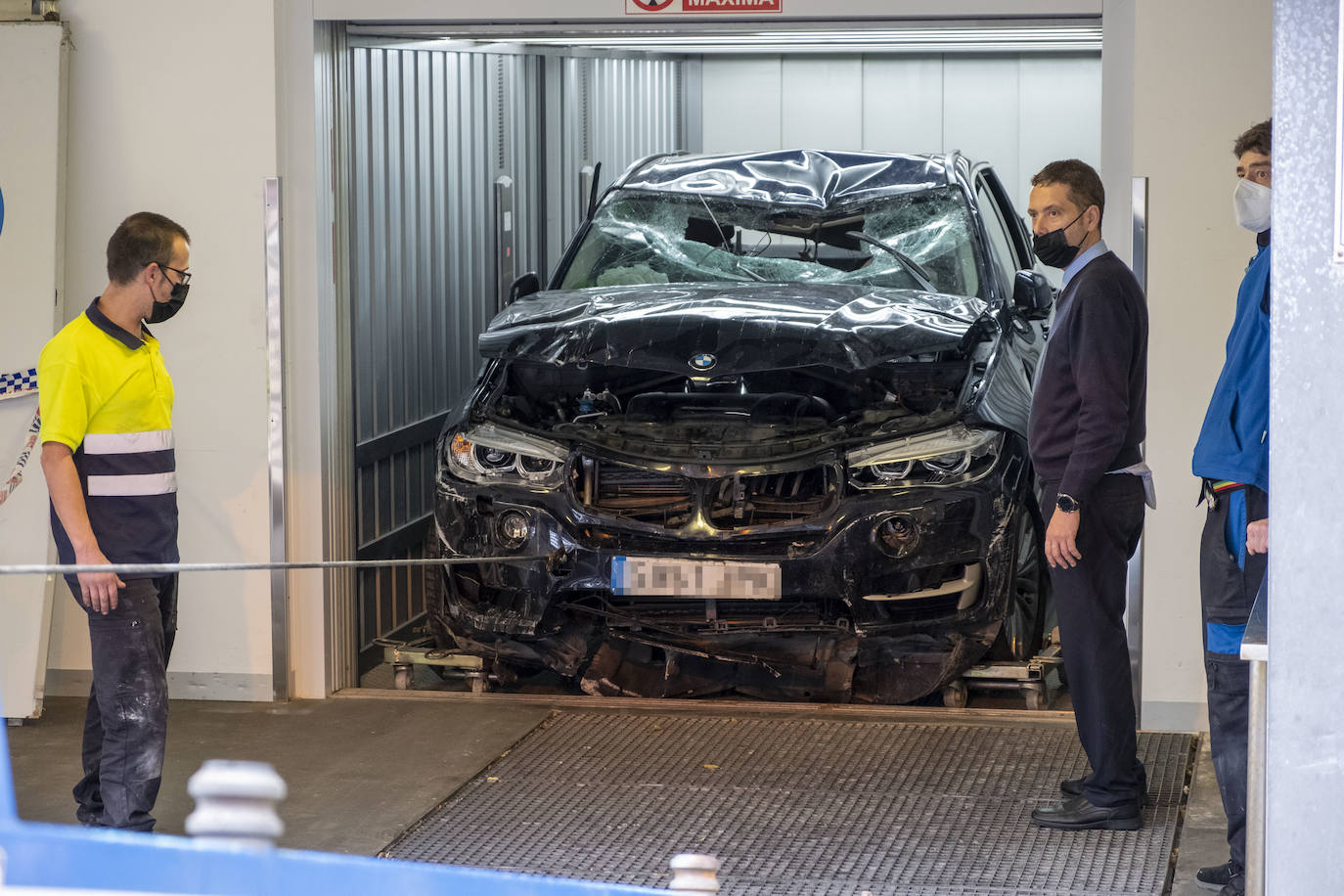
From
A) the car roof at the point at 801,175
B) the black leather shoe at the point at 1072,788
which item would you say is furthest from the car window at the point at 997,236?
the black leather shoe at the point at 1072,788

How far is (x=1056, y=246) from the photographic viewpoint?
4.57 meters

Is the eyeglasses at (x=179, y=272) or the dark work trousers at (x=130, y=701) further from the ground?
the eyeglasses at (x=179, y=272)

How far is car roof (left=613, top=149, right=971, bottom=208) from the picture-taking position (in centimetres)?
704

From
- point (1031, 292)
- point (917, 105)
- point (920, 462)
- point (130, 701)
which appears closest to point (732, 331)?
point (920, 462)

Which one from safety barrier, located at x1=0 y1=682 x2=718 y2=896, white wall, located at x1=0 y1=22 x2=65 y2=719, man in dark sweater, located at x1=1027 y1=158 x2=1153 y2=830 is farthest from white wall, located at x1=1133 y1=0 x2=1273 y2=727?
safety barrier, located at x1=0 y1=682 x2=718 y2=896

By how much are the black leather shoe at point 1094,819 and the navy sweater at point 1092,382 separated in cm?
96

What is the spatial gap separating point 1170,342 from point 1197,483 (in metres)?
0.51

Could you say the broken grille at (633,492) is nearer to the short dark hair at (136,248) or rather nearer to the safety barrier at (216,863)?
the short dark hair at (136,248)

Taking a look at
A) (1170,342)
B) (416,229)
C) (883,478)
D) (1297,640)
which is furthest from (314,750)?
(1297,640)

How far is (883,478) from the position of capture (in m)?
5.54

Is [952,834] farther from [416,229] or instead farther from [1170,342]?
[416,229]

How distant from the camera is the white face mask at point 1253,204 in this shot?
12.9 ft

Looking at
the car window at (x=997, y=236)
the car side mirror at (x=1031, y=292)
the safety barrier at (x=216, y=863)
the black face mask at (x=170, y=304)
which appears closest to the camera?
the safety barrier at (x=216, y=863)

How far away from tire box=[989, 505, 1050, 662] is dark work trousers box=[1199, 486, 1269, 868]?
68.3 inches
